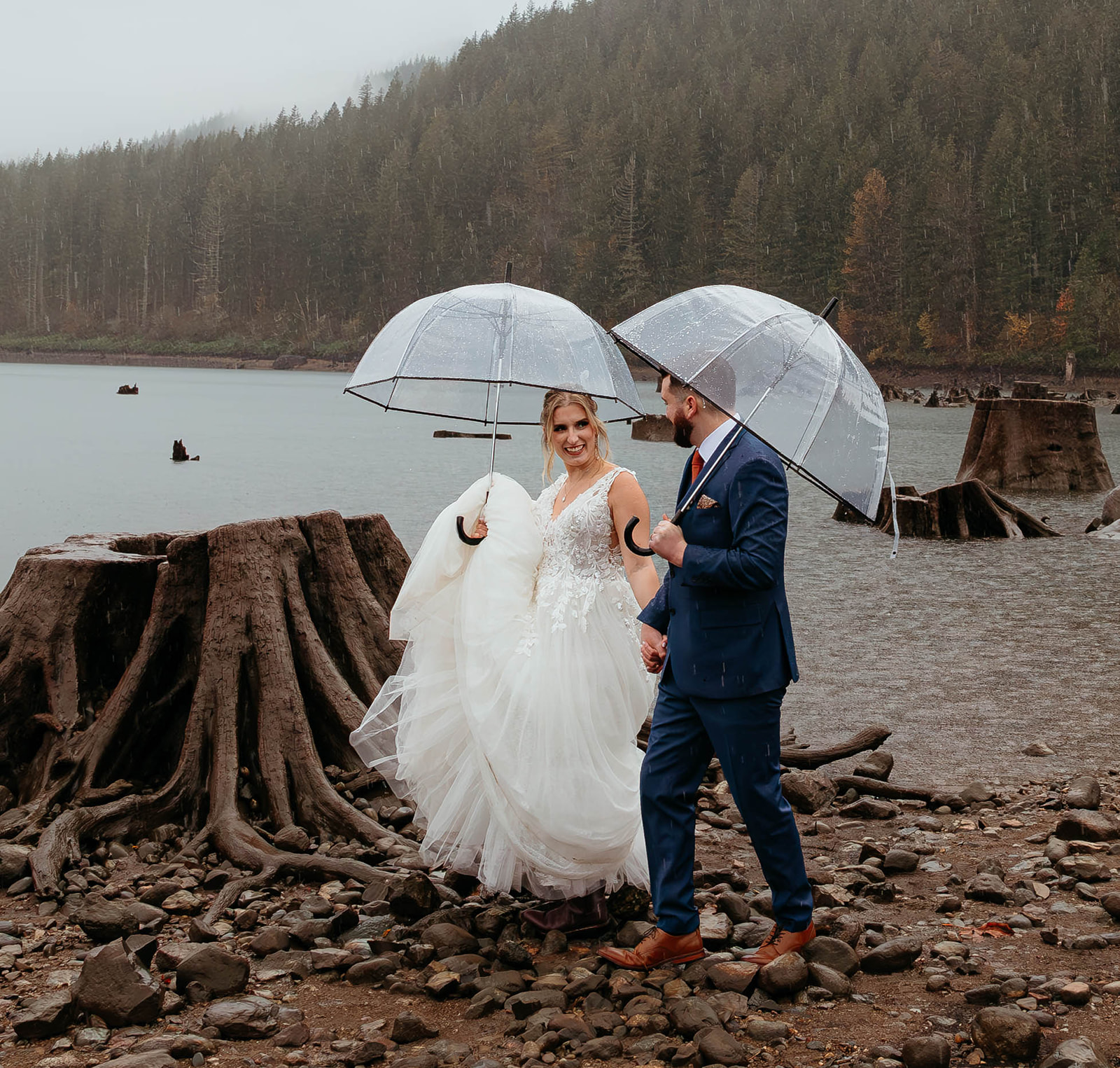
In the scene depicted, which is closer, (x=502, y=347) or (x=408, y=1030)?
(x=408, y=1030)

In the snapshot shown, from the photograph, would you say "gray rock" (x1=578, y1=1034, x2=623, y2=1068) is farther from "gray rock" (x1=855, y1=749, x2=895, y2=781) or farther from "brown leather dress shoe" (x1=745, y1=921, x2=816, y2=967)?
"gray rock" (x1=855, y1=749, x2=895, y2=781)

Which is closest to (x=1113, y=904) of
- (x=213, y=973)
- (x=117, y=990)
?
(x=213, y=973)

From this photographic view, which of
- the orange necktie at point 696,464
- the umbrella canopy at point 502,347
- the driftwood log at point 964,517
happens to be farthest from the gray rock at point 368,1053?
the driftwood log at point 964,517

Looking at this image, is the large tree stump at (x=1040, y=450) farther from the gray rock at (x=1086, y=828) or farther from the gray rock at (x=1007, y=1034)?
the gray rock at (x=1007, y=1034)

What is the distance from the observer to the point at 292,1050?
3.53 meters

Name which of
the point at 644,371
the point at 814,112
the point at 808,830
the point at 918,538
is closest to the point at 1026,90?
the point at 814,112

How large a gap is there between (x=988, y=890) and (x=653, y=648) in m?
1.67

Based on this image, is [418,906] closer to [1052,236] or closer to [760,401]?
[760,401]

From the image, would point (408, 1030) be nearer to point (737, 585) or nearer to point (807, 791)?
point (737, 585)

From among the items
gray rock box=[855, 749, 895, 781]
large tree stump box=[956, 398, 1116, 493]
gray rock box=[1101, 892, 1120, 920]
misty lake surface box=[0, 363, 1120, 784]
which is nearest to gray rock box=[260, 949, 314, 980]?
misty lake surface box=[0, 363, 1120, 784]

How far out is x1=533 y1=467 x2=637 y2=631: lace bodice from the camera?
4.56m

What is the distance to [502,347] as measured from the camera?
4848 millimetres

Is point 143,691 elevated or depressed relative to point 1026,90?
depressed

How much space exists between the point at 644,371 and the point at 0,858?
3724 inches
